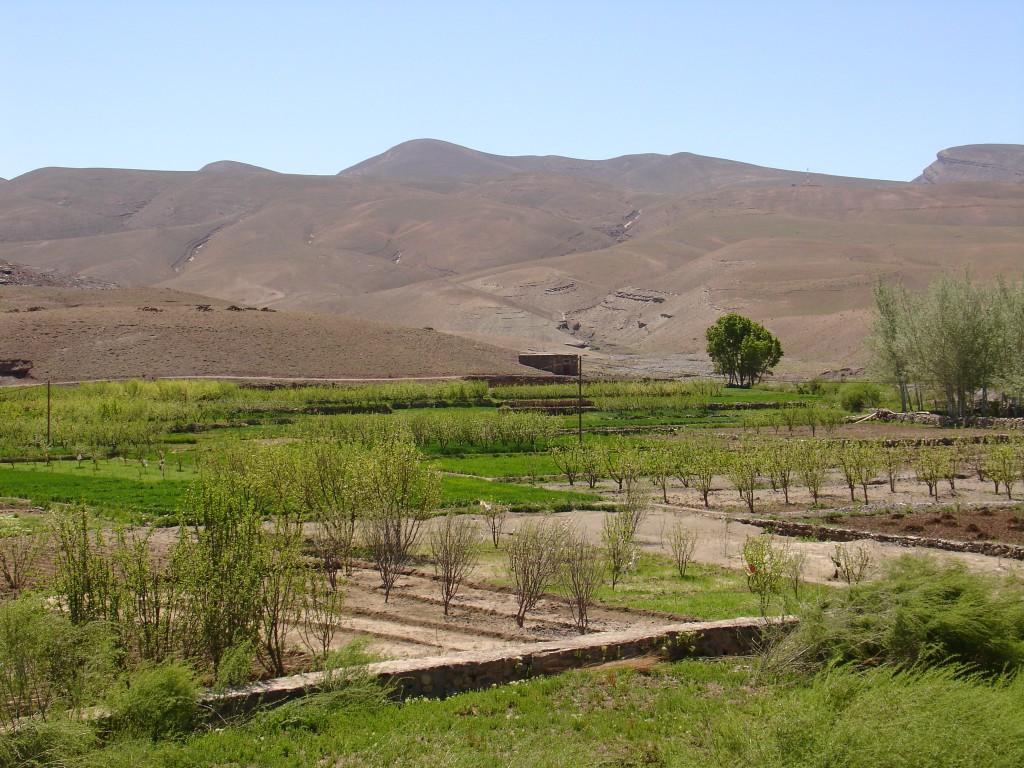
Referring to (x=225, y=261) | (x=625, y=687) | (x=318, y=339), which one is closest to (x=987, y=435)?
(x=625, y=687)

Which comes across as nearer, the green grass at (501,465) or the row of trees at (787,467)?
the row of trees at (787,467)

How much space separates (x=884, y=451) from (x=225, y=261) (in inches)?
6694

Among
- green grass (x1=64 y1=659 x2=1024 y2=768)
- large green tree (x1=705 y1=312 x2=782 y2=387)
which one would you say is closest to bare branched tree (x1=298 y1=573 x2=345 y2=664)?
green grass (x1=64 y1=659 x2=1024 y2=768)

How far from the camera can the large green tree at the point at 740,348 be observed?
2963 inches

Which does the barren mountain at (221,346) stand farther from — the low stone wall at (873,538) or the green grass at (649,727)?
the green grass at (649,727)

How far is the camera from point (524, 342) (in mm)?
110125

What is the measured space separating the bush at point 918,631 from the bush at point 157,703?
229 inches

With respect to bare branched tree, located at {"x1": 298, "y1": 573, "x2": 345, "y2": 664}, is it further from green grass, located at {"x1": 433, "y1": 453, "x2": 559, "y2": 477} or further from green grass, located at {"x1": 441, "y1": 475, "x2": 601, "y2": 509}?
green grass, located at {"x1": 433, "y1": 453, "x2": 559, "y2": 477}

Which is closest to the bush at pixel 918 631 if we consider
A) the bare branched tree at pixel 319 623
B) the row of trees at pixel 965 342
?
the bare branched tree at pixel 319 623

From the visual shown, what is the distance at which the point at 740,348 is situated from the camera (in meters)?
76.2

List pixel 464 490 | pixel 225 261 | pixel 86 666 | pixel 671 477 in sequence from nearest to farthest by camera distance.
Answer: pixel 86 666, pixel 464 490, pixel 671 477, pixel 225 261

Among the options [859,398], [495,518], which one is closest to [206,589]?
[495,518]

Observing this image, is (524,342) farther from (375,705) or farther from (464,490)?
(375,705)

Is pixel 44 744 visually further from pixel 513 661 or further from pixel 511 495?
pixel 511 495
